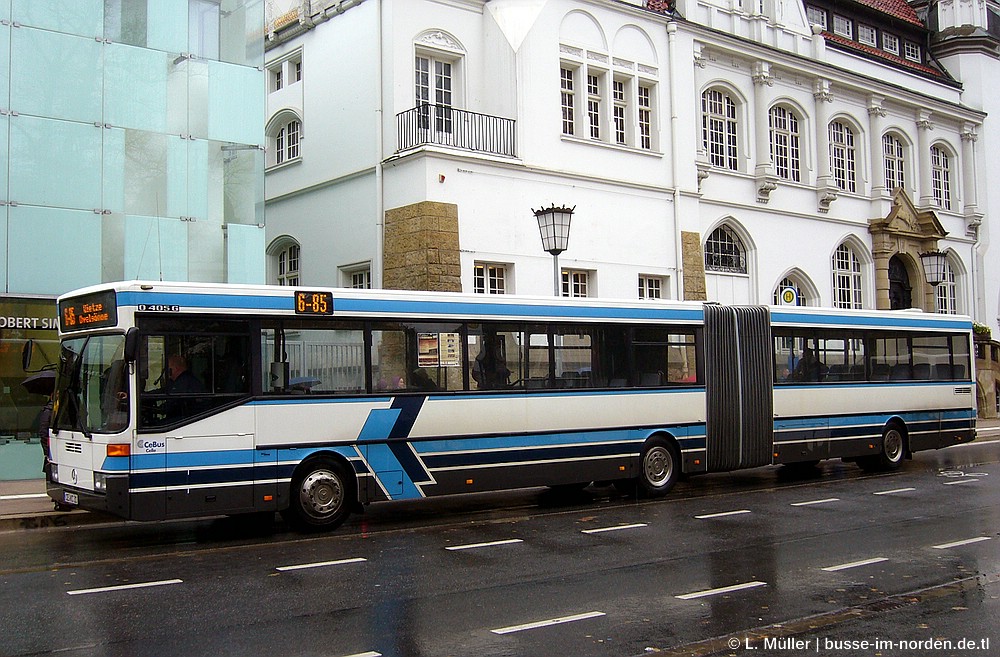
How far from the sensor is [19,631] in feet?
25.5

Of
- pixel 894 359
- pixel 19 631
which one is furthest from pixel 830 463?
pixel 19 631

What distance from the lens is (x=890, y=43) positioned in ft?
124

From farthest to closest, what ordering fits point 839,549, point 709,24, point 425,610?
point 709,24
point 839,549
point 425,610

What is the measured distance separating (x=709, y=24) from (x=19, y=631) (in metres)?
26.7

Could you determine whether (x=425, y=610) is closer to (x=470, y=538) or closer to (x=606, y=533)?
(x=470, y=538)

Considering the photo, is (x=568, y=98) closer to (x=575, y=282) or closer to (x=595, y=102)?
(x=595, y=102)

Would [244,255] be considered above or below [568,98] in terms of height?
below

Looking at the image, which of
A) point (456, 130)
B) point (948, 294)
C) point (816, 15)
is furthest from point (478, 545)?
point (948, 294)

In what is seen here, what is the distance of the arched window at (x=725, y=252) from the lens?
98.4 ft

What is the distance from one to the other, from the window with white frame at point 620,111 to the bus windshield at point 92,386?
1775 centimetres

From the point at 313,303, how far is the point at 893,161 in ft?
94.0

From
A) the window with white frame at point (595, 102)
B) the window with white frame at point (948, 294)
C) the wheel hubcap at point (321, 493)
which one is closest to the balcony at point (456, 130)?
the window with white frame at point (595, 102)

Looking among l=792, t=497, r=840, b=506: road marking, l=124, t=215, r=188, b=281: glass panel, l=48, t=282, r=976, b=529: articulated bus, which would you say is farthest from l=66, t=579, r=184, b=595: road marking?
l=124, t=215, r=188, b=281: glass panel

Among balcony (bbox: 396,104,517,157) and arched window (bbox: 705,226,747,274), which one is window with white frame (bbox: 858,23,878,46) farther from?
balcony (bbox: 396,104,517,157)
